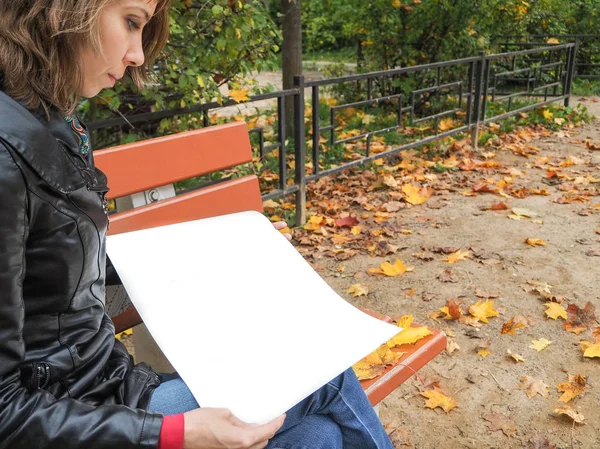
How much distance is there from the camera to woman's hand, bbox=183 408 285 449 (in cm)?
112

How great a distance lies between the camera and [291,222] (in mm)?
4555

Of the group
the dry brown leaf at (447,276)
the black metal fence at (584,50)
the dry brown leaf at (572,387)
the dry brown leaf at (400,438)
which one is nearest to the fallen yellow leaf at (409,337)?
the dry brown leaf at (400,438)

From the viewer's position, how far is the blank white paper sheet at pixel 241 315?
125 cm

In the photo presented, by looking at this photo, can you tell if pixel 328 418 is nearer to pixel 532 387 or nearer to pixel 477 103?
pixel 532 387

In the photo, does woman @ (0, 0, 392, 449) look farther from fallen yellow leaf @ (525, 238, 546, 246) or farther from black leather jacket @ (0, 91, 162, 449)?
fallen yellow leaf @ (525, 238, 546, 246)

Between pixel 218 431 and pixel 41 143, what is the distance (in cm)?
58

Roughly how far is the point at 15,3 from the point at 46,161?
269 millimetres

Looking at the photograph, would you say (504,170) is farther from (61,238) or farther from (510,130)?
(61,238)

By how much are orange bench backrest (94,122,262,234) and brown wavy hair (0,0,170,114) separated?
25.2 inches

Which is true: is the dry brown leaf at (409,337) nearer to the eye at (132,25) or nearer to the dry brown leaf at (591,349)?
the eye at (132,25)

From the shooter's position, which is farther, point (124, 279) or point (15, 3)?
point (124, 279)

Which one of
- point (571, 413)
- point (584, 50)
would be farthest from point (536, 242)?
point (584, 50)

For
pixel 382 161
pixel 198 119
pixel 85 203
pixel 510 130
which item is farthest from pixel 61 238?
pixel 510 130

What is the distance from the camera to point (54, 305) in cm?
117
